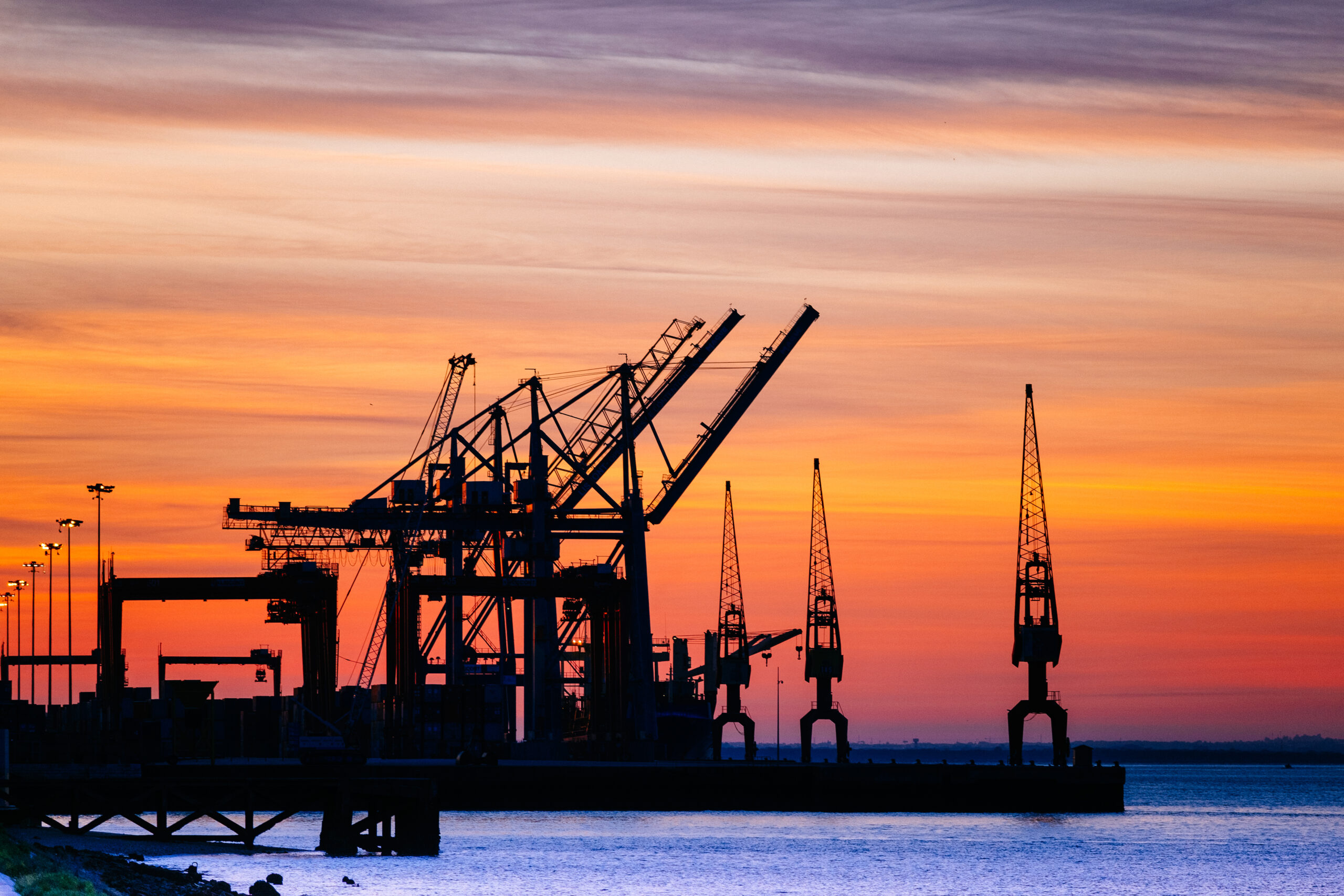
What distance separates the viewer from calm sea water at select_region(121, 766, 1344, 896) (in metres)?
59.2

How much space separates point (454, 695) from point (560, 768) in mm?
11305

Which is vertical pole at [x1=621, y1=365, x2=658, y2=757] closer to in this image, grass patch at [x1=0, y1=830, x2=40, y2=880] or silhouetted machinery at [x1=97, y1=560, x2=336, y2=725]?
silhouetted machinery at [x1=97, y1=560, x2=336, y2=725]

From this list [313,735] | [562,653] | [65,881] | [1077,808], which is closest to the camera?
[65,881]

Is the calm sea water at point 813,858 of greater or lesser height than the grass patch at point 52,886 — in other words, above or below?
below

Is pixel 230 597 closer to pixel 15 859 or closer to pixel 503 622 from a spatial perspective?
pixel 503 622

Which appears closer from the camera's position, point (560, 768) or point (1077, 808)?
point (560, 768)

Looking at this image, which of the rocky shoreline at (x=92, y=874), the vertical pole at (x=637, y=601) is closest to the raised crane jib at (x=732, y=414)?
the vertical pole at (x=637, y=601)

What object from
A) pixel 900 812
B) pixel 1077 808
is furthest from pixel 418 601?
pixel 1077 808

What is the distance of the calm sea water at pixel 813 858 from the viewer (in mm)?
59156

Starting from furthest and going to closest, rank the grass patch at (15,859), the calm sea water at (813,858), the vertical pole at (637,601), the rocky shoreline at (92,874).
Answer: the vertical pole at (637,601) → the calm sea water at (813,858) → the grass patch at (15,859) → the rocky shoreline at (92,874)

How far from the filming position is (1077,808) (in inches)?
3915

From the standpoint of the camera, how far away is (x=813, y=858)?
71688 mm

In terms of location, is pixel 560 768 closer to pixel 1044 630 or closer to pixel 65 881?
pixel 1044 630

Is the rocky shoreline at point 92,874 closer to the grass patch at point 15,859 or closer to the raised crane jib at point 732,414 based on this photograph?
the grass patch at point 15,859
